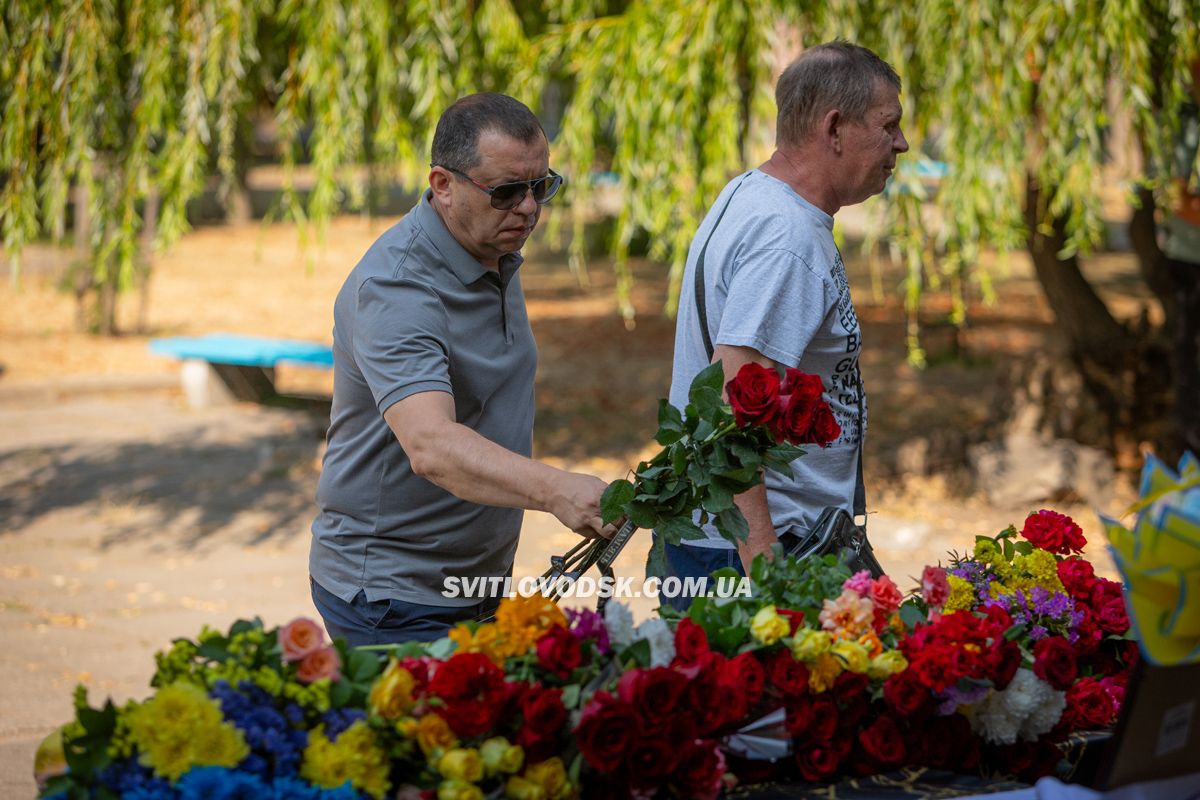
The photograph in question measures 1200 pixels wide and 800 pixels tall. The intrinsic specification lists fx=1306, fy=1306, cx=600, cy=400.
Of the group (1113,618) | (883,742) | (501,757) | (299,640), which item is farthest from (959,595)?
(299,640)

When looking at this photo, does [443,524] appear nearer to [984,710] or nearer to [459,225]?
[459,225]

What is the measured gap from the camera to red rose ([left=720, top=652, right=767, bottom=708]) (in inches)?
81.3

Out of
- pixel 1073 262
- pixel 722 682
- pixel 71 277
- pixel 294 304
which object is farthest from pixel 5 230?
pixel 294 304

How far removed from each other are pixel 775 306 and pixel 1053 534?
2.48 feet

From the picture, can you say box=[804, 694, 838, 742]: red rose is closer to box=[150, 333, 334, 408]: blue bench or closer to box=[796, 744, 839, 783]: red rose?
box=[796, 744, 839, 783]: red rose

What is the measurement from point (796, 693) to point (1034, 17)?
4.28m

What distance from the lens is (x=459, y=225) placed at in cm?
271

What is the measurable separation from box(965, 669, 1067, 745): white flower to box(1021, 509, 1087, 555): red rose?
1.66 ft

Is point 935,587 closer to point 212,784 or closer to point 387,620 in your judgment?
point 387,620

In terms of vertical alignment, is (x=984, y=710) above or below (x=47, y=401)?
above

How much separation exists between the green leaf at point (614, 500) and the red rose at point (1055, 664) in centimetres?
77

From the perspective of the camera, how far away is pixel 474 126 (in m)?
2.62

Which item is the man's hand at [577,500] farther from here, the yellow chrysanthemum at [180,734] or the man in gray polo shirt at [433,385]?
the yellow chrysanthemum at [180,734]

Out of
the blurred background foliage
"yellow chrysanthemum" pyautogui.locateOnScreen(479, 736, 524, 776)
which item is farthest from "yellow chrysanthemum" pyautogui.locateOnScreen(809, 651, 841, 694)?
the blurred background foliage
